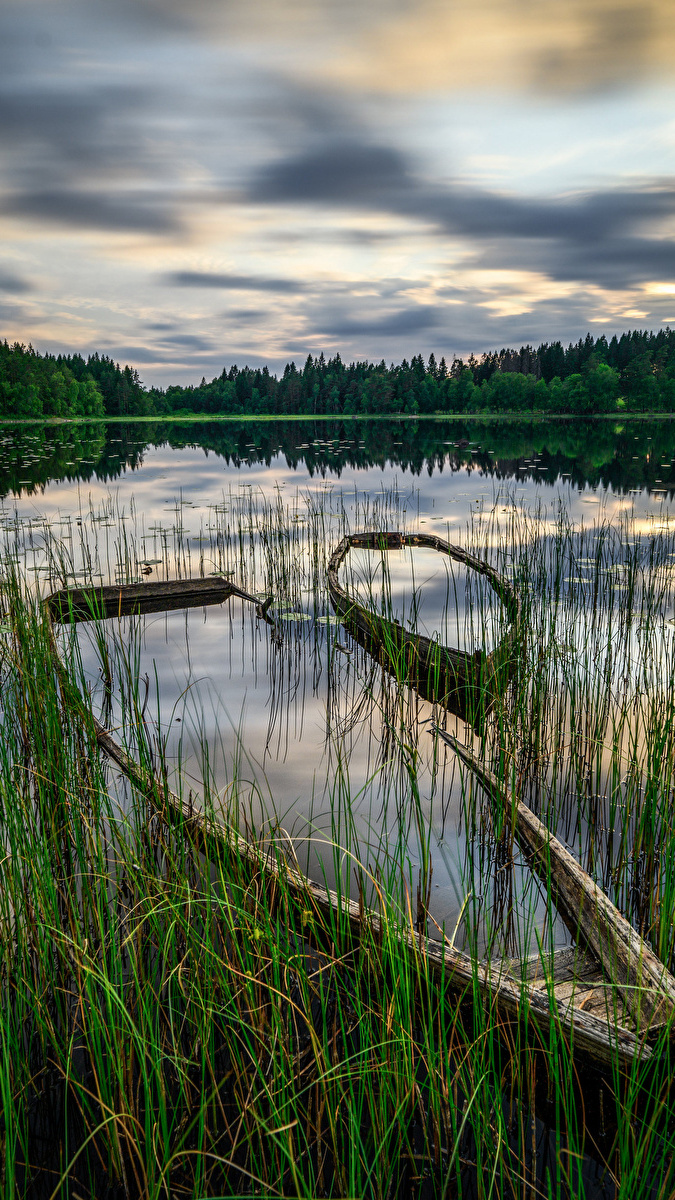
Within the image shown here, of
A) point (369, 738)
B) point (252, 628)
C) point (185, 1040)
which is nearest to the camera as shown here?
point (185, 1040)

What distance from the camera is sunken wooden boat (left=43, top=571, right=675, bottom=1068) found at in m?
1.74

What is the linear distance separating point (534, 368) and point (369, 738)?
89.9 meters

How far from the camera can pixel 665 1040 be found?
1596mm

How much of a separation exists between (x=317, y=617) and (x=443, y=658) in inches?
109

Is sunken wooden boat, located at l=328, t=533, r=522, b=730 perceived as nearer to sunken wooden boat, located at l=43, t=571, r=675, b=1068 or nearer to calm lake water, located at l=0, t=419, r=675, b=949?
calm lake water, located at l=0, t=419, r=675, b=949

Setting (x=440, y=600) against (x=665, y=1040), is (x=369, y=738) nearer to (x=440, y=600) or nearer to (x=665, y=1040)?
(x=665, y=1040)

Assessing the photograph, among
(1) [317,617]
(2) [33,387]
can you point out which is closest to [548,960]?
(1) [317,617]

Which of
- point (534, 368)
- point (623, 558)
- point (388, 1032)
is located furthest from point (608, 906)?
point (534, 368)

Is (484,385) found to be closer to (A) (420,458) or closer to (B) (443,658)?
(A) (420,458)

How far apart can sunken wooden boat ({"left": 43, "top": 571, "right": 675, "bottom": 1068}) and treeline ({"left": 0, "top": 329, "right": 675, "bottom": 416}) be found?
6617 centimetres

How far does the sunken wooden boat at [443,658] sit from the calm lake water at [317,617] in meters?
0.16

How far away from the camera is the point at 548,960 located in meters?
2.07

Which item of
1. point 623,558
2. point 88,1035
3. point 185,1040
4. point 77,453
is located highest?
point 77,453

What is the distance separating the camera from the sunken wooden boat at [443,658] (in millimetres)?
3688
